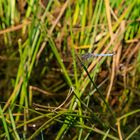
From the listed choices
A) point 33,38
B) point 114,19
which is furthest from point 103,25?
point 33,38

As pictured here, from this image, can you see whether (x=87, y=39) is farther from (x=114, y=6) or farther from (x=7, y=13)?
(x=7, y=13)

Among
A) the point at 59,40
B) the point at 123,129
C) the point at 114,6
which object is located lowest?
the point at 123,129

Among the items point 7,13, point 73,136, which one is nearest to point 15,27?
point 7,13

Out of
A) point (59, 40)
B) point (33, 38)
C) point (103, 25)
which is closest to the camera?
point (33, 38)

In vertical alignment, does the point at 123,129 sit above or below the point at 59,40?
below

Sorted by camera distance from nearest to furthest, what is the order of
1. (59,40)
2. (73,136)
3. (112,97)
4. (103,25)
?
(73,136)
(112,97)
(103,25)
(59,40)

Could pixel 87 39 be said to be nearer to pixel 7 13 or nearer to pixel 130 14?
pixel 130 14

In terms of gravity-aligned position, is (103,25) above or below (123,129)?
above

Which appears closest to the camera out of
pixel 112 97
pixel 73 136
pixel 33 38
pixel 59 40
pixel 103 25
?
pixel 73 136

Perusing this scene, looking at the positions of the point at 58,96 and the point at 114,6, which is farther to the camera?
the point at 114,6
